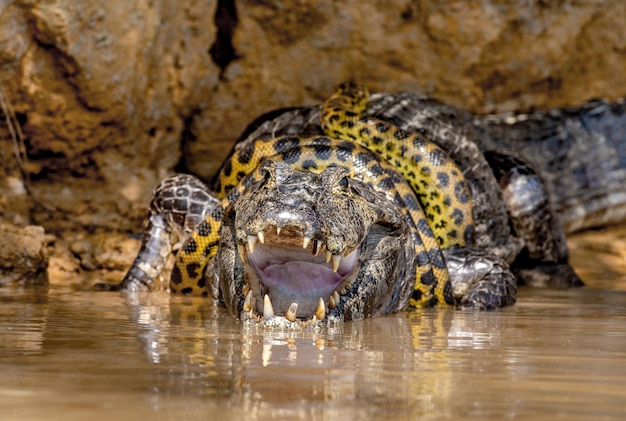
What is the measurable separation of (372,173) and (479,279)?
0.91 metres

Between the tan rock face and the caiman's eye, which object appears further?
the tan rock face

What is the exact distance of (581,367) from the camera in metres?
3.19

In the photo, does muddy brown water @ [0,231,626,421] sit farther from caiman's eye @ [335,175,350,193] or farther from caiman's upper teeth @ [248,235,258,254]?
caiman's eye @ [335,175,350,193]

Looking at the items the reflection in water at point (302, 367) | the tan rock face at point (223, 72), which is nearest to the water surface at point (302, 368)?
the reflection in water at point (302, 367)

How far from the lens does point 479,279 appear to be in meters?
6.39

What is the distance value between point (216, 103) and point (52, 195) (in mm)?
1467

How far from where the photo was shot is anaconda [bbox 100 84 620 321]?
14.7 ft

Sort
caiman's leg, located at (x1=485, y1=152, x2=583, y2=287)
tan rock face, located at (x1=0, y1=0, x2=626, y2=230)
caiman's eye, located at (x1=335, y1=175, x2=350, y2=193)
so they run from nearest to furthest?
caiman's eye, located at (x1=335, y1=175, x2=350, y2=193) < tan rock face, located at (x1=0, y1=0, x2=626, y2=230) < caiman's leg, located at (x1=485, y1=152, x2=583, y2=287)

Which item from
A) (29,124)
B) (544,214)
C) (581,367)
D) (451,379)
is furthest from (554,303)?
(29,124)

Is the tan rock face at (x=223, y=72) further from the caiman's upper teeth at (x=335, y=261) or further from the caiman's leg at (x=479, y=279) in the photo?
the caiman's upper teeth at (x=335, y=261)

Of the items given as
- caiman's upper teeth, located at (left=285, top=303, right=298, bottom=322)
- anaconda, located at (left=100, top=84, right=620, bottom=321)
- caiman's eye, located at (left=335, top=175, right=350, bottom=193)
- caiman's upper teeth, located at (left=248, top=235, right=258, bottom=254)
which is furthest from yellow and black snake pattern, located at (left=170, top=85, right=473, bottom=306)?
caiman's upper teeth, located at (left=285, top=303, right=298, bottom=322)

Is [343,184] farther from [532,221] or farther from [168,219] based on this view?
[532,221]

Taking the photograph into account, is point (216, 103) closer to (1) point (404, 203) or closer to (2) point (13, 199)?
(2) point (13, 199)

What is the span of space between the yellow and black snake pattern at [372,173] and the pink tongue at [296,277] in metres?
1.71
